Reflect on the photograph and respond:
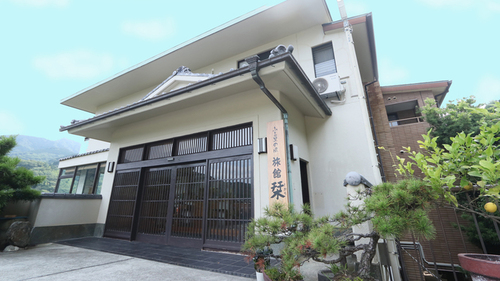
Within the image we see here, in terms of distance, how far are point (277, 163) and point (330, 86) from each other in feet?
8.92

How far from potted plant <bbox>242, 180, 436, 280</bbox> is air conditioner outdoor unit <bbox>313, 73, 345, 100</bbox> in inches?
137

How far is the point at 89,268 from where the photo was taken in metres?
3.14

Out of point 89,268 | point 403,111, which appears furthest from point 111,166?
point 403,111

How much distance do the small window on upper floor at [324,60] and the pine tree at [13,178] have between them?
758cm

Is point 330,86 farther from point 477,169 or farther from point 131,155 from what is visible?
point 131,155

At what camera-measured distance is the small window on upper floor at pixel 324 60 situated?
583cm

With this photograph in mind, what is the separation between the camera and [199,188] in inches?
193

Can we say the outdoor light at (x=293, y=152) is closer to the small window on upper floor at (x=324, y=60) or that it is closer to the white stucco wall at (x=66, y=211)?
the small window on upper floor at (x=324, y=60)

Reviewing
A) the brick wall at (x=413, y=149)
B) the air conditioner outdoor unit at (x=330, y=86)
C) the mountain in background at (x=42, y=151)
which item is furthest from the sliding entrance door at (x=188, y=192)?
the mountain in background at (x=42, y=151)

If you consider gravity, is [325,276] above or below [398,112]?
below

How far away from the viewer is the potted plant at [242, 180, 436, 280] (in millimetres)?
1635

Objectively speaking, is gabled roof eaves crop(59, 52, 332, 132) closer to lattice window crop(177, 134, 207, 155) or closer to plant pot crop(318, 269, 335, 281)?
lattice window crop(177, 134, 207, 155)

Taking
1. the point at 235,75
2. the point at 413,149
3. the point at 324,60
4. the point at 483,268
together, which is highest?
the point at 324,60

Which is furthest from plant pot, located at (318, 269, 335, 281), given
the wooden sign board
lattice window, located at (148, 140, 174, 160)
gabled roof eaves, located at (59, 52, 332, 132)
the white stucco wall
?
the white stucco wall
